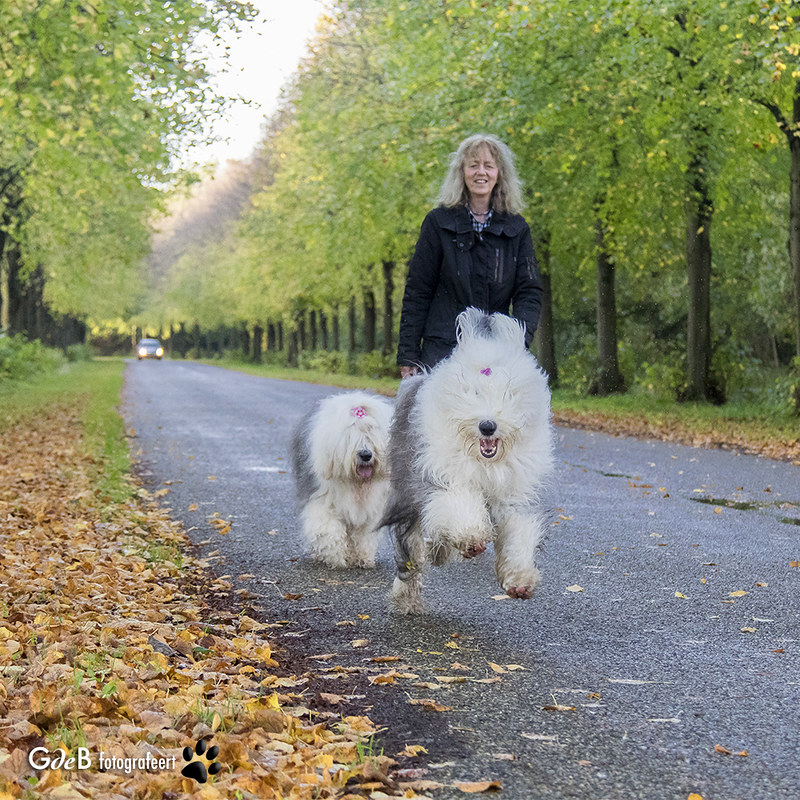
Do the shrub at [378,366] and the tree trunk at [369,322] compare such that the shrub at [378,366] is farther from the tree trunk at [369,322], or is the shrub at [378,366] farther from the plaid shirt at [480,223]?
the plaid shirt at [480,223]

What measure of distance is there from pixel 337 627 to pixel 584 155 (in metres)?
17.8

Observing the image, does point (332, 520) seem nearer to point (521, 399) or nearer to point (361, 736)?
point (521, 399)

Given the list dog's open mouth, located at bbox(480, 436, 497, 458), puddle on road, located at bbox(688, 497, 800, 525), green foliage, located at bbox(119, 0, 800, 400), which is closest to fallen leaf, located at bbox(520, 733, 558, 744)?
dog's open mouth, located at bbox(480, 436, 497, 458)

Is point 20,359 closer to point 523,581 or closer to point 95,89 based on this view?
point 95,89

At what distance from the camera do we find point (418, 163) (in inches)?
874

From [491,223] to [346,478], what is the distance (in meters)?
2.20

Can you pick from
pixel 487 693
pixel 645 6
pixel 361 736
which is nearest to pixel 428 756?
pixel 361 736

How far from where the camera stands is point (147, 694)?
4012 millimetres

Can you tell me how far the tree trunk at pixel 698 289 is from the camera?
2170 cm

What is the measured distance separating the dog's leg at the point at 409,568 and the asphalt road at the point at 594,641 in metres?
0.10

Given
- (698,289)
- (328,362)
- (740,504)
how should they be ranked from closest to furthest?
1. (740,504)
2. (698,289)
3. (328,362)

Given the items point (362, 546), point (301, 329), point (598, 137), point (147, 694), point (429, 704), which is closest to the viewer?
point (147, 694)

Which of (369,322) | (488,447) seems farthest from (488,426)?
(369,322)

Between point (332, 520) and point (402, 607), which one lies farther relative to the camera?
point (332, 520)
